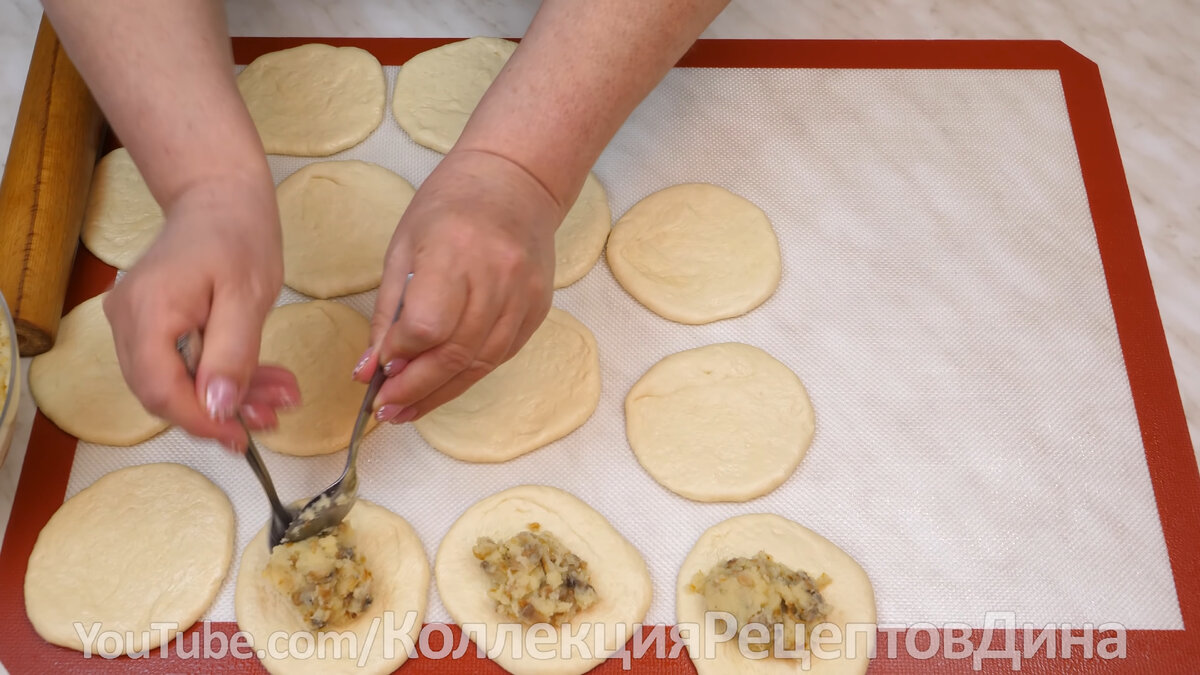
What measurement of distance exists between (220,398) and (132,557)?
0.59 meters

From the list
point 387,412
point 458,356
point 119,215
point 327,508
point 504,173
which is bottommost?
point 119,215

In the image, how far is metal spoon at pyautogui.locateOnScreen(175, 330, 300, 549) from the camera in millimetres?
968

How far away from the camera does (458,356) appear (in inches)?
41.9

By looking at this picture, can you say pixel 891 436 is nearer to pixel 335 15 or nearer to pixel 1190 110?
pixel 1190 110

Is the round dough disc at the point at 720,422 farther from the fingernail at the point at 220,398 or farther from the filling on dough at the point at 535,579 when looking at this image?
the fingernail at the point at 220,398

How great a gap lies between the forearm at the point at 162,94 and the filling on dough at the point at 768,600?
873 millimetres

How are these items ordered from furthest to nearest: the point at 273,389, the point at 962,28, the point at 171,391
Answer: the point at 962,28 → the point at 273,389 → the point at 171,391

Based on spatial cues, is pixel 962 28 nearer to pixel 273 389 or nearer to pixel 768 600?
pixel 768 600

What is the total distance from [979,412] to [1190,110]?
35.5 inches

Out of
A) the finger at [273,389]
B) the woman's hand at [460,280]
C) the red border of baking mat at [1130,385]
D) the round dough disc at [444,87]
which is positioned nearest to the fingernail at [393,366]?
the woman's hand at [460,280]

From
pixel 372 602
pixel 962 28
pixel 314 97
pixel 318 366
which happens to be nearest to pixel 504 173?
pixel 318 366

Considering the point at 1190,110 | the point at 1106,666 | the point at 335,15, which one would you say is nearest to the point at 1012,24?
the point at 1190,110

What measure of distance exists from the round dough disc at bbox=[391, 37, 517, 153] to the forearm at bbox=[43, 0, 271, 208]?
540mm

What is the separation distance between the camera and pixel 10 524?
1.38 m
